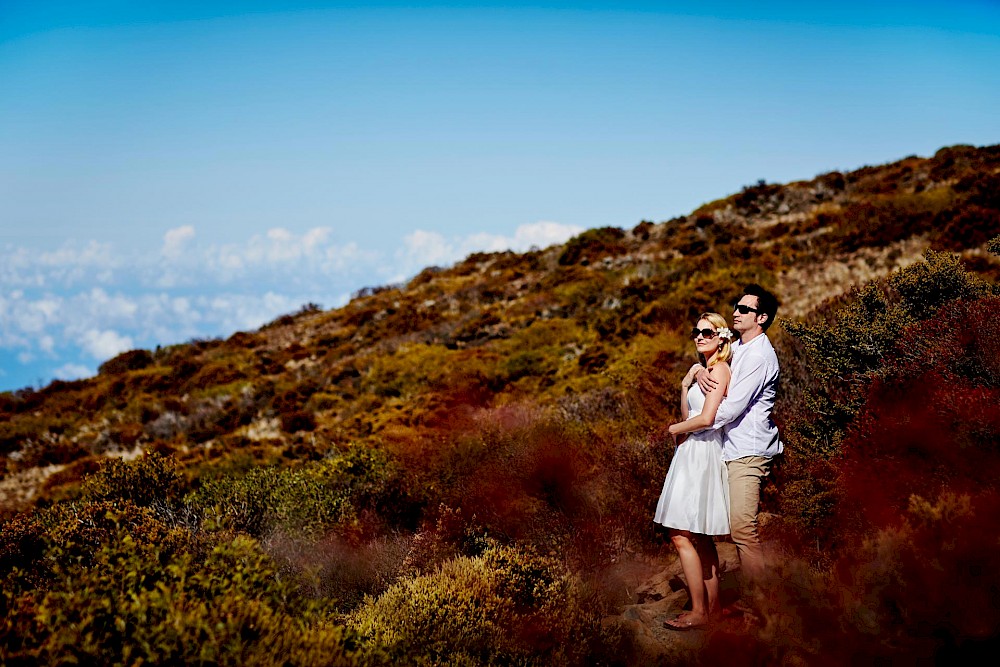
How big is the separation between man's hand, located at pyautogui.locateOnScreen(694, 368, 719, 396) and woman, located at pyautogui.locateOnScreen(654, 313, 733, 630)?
24 mm

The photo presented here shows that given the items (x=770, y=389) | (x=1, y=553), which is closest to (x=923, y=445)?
(x=770, y=389)

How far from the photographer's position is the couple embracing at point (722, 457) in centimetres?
355

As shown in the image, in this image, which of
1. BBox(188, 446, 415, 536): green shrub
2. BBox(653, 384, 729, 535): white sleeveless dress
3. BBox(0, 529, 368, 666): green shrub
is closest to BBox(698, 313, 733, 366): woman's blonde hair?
BBox(653, 384, 729, 535): white sleeveless dress

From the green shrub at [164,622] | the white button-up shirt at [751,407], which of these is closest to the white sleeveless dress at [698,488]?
the white button-up shirt at [751,407]

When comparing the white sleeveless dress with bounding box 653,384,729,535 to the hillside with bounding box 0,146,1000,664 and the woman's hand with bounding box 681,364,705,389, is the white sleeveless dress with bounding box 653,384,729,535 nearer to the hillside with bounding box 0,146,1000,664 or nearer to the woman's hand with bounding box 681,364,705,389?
the woman's hand with bounding box 681,364,705,389

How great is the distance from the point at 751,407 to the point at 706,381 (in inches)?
11.8

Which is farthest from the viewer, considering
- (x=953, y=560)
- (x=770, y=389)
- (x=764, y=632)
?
(x=770, y=389)

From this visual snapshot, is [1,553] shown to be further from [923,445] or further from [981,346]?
[981,346]

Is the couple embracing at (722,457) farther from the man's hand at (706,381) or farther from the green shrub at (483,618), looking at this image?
the green shrub at (483,618)

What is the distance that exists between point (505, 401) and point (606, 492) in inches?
182

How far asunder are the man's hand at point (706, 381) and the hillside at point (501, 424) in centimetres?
122

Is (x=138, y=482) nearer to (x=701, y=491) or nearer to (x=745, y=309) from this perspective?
(x=701, y=491)

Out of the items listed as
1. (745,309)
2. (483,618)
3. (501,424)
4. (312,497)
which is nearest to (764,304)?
(745,309)

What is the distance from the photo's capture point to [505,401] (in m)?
10.0
